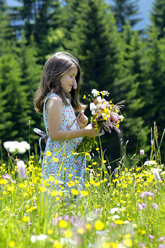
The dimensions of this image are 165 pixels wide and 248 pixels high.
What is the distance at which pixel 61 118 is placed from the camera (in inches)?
107

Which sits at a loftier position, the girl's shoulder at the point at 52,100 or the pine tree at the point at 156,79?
the girl's shoulder at the point at 52,100

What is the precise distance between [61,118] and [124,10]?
3290cm

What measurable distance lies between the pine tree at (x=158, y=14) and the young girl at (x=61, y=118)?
2732cm

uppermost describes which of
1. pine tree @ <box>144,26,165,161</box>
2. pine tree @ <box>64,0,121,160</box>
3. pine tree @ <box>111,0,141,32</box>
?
pine tree @ <box>111,0,141,32</box>

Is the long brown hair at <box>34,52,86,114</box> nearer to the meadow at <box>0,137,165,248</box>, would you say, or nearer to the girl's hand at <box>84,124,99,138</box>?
the girl's hand at <box>84,124,99,138</box>

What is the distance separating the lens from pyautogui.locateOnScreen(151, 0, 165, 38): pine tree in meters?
29.1

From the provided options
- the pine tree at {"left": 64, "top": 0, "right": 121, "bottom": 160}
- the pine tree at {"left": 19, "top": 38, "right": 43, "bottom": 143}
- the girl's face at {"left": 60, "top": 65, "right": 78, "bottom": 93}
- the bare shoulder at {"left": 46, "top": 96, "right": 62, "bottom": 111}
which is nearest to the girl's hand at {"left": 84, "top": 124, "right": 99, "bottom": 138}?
the bare shoulder at {"left": 46, "top": 96, "right": 62, "bottom": 111}

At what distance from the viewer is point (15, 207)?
2299 mm

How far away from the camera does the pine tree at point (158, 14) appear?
2912cm

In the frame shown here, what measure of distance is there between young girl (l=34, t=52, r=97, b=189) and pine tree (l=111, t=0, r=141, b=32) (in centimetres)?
3154

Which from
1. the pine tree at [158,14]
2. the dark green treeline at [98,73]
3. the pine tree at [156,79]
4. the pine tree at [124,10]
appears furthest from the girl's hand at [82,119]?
the pine tree at [124,10]

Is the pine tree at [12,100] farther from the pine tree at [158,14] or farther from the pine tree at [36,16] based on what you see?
the pine tree at [158,14]

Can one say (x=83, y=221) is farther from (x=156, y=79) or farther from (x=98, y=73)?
(x=156, y=79)

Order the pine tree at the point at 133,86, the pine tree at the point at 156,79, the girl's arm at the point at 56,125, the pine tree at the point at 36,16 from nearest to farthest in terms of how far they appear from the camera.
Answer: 1. the girl's arm at the point at 56,125
2. the pine tree at the point at 133,86
3. the pine tree at the point at 156,79
4. the pine tree at the point at 36,16
